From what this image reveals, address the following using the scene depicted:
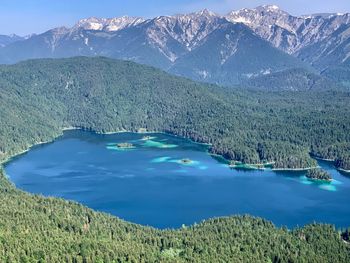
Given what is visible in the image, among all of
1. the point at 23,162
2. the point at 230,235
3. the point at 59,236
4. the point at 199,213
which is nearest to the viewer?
the point at 59,236

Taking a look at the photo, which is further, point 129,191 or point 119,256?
point 129,191

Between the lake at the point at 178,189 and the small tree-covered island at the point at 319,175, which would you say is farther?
the small tree-covered island at the point at 319,175

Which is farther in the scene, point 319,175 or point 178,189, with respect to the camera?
point 319,175

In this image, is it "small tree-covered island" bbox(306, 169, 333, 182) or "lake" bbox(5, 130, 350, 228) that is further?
"small tree-covered island" bbox(306, 169, 333, 182)

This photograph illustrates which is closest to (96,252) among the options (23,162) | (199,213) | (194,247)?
(194,247)

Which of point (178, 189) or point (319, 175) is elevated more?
point (319, 175)

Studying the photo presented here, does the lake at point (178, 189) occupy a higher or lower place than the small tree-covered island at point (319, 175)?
lower

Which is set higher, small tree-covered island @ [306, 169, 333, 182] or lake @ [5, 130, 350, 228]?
small tree-covered island @ [306, 169, 333, 182]

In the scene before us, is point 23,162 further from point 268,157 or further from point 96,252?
point 96,252
